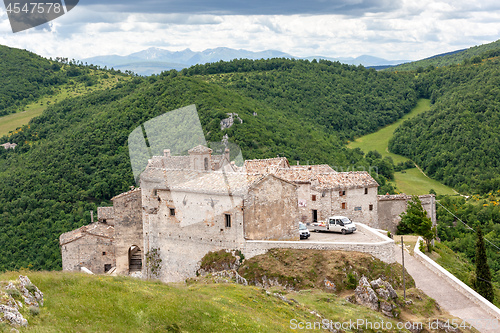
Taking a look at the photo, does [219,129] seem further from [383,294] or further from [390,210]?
[383,294]

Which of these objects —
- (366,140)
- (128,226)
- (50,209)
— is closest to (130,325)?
(128,226)

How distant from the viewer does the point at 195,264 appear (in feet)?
105

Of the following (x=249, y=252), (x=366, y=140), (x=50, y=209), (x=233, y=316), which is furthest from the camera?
(x=366, y=140)

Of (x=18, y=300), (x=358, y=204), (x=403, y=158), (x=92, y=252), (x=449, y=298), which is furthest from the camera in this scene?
(x=403, y=158)

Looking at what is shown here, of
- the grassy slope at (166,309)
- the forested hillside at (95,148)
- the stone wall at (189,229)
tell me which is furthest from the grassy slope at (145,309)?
the forested hillside at (95,148)

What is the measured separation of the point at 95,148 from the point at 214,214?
50.4 meters

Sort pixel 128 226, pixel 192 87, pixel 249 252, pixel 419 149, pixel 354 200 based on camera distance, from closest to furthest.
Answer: pixel 249 252 → pixel 128 226 → pixel 354 200 → pixel 192 87 → pixel 419 149

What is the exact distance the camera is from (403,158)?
405ft

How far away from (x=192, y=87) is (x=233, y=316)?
7923 centimetres

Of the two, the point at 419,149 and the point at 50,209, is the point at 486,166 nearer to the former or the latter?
the point at 419,149

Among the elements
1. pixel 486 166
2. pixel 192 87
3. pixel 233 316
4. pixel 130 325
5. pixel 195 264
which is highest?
pixel 192 87

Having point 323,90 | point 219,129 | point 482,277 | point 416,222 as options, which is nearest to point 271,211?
point 482,277

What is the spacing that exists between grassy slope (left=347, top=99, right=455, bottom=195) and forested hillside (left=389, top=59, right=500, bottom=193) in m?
2.40

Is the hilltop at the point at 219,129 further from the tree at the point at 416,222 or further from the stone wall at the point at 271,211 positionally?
the tree at the point at 416,222
